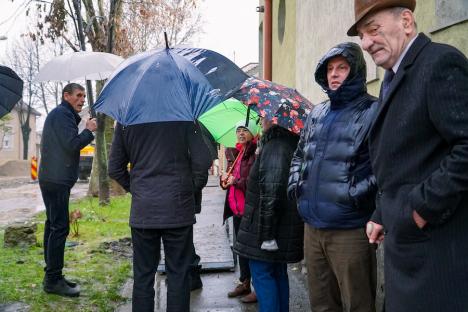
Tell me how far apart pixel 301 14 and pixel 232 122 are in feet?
12.5

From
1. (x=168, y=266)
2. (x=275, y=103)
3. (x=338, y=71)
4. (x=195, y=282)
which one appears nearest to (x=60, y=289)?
(x=195, y=282)

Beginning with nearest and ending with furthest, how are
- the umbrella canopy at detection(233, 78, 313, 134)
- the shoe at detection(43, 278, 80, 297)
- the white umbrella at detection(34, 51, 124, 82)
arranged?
the umbrella canopy at detection(233, 78, 313, 134) → the shoe at detection(43, 278, 80, 297) → the white umbrella at detection(34, 51, 124, 82)

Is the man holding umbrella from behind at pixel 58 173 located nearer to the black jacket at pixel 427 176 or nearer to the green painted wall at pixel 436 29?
the green painted wall at pixel 436 29

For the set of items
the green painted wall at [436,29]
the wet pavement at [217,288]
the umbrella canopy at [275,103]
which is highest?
the green painted wall at [436,29]

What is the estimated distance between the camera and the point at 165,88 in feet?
12.2

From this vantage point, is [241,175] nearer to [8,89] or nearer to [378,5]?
[8,89]

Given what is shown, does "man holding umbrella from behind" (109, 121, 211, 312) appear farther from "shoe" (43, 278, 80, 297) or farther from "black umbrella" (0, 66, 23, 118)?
"shoe" (43, 278, 80, 297)

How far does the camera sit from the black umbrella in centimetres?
408

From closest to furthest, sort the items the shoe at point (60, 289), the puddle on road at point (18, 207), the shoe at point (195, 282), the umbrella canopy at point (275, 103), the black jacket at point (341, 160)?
the black jacket at point (341, 160) → the umbrella canopy at point (275, 103) → the shoe at point (60, 289) → the shoe at point (195, 282) → the puddle on road at point (18, 207)

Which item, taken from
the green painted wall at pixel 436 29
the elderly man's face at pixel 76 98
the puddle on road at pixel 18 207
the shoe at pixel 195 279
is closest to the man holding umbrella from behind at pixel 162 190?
the elderly man's face at pixel 76 98

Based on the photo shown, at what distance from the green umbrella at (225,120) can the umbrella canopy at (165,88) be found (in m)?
1.25

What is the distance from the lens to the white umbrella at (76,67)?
602cm

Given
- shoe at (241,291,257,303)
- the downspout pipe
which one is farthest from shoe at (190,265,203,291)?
the downspout pipe

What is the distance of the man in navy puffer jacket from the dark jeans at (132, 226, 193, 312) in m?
1.07
